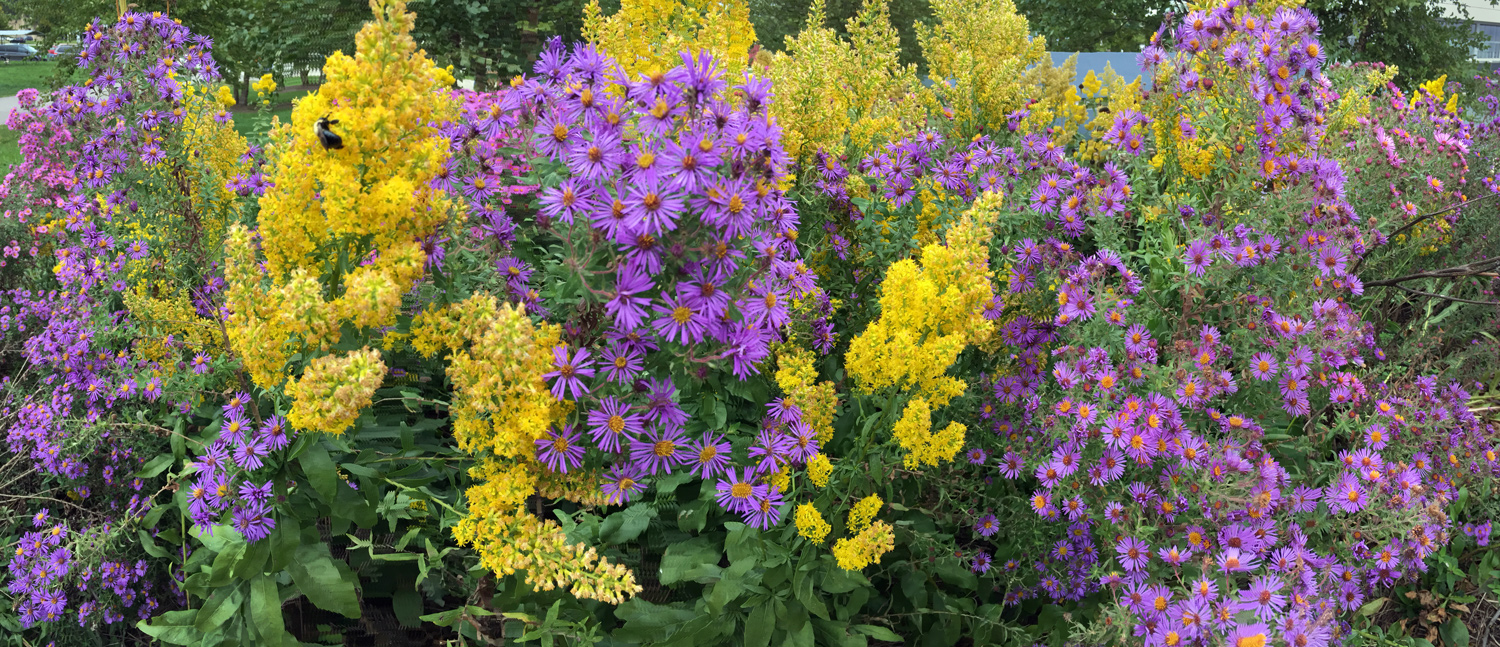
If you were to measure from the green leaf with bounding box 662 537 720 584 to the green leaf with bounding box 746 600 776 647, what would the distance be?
125 mm

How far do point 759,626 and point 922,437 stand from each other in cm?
56

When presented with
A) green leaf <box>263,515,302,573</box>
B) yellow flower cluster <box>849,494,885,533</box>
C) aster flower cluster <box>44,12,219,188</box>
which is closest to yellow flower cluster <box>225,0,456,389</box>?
green leaf <box>263,515,302,573</box>

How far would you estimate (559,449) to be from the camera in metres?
1.85

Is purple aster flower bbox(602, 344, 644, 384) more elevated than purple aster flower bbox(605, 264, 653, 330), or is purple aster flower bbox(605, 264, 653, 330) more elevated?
purple aster flower bbox(605, 264, 653, 330)

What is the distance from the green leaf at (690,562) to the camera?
210cm

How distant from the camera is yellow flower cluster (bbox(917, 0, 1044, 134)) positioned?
11.4 ft

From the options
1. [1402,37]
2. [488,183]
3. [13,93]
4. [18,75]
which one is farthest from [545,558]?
[18,75]

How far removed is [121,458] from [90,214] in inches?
32.1

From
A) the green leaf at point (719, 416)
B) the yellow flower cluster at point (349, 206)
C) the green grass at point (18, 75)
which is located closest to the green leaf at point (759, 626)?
the green leaf at point (719, 416)

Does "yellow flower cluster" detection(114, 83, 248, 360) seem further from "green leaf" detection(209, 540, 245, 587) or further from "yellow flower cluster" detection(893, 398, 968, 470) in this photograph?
"yellow flower cluster" detection(893, 398, 968, 470)

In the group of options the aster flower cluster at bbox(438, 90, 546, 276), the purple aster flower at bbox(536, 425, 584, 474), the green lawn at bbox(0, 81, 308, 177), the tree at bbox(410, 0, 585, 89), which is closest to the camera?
the purple aster flower at bbox(536, 425, 584, 474)

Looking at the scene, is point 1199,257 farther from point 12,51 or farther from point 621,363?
point 12,51

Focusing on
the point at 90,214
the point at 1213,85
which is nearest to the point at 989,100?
the point at 1213,85

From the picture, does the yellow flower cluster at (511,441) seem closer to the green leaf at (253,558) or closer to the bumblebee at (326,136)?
the bumblebee at (326,136)
